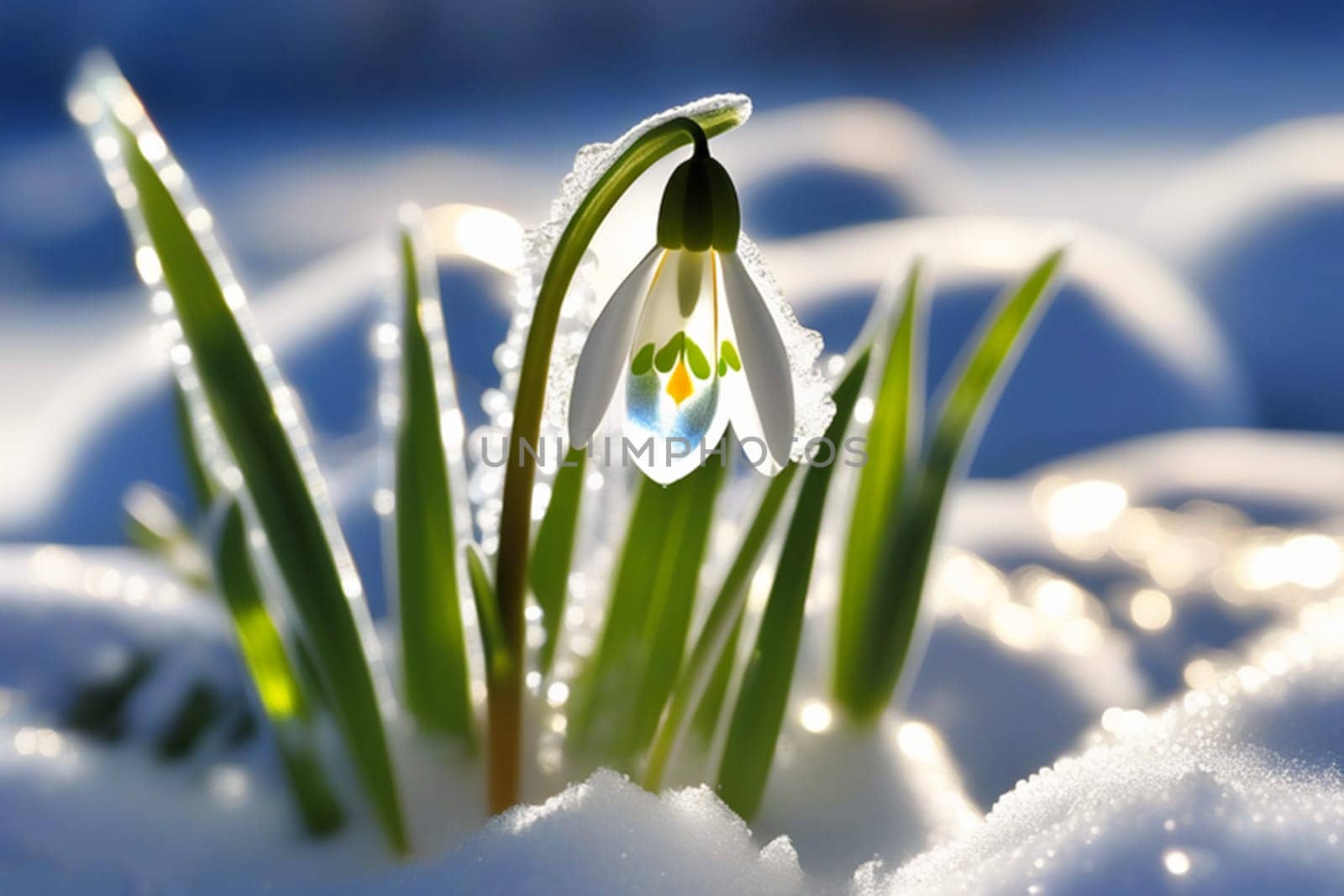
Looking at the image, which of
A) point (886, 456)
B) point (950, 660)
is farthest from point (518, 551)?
point (950, 660)

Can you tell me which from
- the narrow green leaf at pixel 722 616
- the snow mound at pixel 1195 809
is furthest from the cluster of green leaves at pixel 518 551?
the snow mound at pixel 1195 809

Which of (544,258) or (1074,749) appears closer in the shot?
(544,258)

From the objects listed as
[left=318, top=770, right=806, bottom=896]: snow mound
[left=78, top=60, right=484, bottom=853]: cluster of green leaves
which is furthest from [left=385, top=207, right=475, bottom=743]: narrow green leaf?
[left=318, top=770, right=806, bottom=896]: snow mound

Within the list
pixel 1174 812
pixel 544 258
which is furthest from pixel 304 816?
pixel 1174 812

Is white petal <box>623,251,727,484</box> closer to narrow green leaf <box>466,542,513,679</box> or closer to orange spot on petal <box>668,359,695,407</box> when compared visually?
orange spot on petal <box>668,359,695,407</box>

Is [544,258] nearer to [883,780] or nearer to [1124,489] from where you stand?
[883,780]

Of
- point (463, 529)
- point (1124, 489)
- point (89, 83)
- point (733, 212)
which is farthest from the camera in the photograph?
point (1124, 489)

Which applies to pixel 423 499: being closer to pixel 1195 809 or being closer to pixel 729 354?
pixel 729 354
